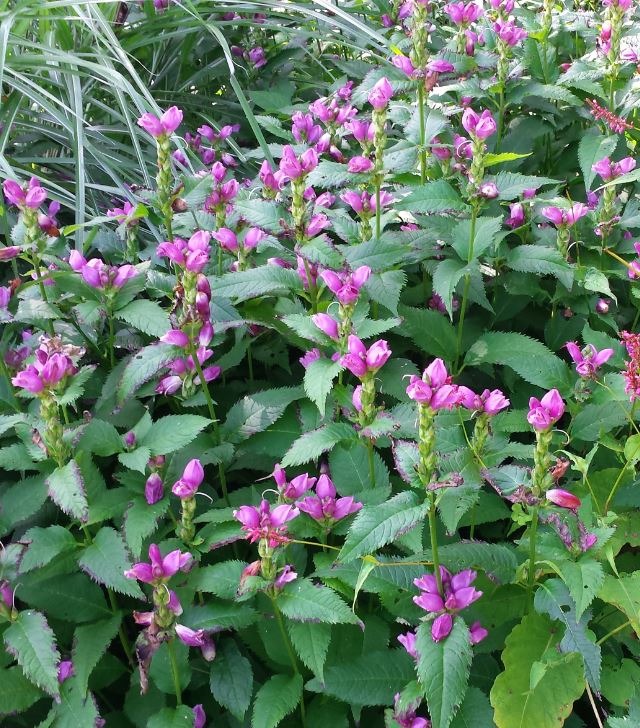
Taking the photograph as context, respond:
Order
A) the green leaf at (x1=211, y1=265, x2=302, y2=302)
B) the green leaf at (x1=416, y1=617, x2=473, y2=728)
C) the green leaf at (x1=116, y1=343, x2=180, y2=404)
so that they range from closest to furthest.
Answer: the green leaf at (x1=416, y1=617, x2=473, y2=728) → the green leaf at (x1=116, y1=343, x2=180, y2=404) → the green leaf at (x1=211, y1=265, x2=302, y2=302)

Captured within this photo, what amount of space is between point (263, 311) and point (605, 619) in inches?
39.5

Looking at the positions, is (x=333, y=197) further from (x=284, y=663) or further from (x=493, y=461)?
(x=284, y=663)

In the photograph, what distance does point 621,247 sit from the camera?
6.87ft

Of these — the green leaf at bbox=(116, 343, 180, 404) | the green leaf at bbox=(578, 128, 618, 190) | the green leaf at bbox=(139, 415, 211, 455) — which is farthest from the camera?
the green leaf at bbox=(578, 128, 618, 190)

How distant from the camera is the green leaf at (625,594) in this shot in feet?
4.11

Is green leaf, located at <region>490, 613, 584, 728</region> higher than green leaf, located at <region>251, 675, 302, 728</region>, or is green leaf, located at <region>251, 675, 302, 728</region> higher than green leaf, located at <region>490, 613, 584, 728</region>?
green leaf, located at <region>490, 613, 584, 728</region>

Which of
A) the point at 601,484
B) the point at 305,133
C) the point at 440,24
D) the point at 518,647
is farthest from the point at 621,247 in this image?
the point at 440,24

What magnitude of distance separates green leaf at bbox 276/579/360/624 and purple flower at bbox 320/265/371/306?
543 millimetres

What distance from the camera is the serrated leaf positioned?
1.62 metres

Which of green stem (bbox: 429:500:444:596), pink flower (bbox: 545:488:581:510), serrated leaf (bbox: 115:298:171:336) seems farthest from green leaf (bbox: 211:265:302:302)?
pink flower (bbox: 545:488:581:510)

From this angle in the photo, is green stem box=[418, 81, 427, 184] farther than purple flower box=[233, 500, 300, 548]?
Yes

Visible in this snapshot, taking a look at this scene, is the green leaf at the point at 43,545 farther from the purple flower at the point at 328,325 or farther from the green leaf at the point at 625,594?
the green leaf at the point at 625,594

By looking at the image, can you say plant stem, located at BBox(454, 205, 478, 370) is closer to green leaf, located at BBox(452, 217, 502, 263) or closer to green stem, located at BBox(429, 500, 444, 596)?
green leaf, located at BBox(452, 217, 502, 263)

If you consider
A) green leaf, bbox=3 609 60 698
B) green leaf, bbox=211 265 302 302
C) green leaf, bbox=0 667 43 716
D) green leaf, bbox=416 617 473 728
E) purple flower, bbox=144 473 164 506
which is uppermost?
green leaf, bbox=211 265 302 302
